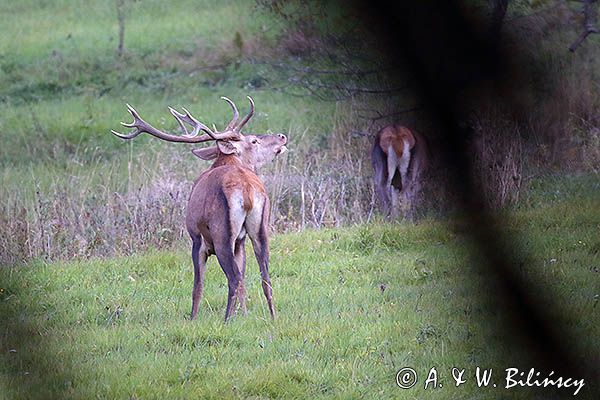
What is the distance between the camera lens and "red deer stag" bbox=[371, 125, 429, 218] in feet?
30.0

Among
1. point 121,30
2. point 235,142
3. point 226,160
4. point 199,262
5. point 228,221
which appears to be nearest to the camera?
point 228,221

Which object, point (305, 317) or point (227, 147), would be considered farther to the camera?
point (227, 147)

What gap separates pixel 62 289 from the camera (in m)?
6.05

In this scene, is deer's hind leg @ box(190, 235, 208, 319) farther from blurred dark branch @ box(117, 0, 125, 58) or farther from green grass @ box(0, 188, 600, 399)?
blurred dark branch @ box(117, 0, 125, 58)

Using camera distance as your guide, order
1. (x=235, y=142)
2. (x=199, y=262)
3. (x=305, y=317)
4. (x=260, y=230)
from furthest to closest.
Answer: (x=235, y=142), (x=199, y=262), (x=260, y=230), (x=305, y=317)

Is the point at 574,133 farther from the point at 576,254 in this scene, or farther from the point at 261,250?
the point at 261,250

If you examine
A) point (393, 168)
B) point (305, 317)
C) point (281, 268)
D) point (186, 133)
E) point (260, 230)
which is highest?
point (186, 133)

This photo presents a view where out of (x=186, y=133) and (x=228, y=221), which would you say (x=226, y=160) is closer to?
(x=186, y=133)

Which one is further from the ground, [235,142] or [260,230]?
[235,142]

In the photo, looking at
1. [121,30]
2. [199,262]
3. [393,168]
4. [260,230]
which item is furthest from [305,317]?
[121,30]

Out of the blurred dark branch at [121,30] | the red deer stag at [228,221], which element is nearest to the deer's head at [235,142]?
the red deer stag at [228,221]

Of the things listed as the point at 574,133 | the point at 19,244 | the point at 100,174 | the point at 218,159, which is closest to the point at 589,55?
the point at 574,133

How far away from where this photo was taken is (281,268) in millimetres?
6520

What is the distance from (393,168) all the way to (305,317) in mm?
4621
